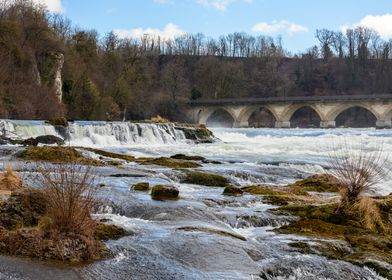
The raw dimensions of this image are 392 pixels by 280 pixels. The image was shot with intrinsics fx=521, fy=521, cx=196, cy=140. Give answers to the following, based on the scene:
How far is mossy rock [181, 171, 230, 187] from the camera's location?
1426 cm

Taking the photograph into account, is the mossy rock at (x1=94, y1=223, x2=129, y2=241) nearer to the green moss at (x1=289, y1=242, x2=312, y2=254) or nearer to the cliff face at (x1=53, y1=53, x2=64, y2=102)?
the green moss at (x1=289, y1=242, x2=312, y2=254)

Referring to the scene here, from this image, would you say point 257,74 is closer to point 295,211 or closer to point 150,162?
point 150,162

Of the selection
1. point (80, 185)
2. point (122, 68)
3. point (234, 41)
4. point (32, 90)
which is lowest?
point (80, 185)

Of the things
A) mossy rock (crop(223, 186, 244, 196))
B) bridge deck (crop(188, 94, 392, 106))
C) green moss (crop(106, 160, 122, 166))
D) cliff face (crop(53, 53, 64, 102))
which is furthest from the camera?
bridge deck (crop(188, 94, 392, 106))

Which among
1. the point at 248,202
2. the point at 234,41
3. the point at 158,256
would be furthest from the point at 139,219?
the point at 234,41

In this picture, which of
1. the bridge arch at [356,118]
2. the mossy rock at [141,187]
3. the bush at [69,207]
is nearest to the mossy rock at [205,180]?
the mossy rock at [141,187]

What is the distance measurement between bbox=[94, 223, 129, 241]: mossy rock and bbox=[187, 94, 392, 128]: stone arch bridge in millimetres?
69226

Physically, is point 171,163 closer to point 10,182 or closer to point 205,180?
point 205,180

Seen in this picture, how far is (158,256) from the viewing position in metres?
6.67

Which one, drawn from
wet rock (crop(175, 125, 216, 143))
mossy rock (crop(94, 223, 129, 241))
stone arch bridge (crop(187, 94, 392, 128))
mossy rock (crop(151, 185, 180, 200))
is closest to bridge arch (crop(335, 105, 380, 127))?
stone arch bridge (crop(187, 94, 392, 128))

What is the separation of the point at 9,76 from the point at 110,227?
39876 millimetres

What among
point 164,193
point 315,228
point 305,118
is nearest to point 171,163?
point 164,193

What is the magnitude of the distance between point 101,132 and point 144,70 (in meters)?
45.6

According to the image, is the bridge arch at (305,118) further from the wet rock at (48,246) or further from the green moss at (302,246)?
the wet rock at (48,246)
